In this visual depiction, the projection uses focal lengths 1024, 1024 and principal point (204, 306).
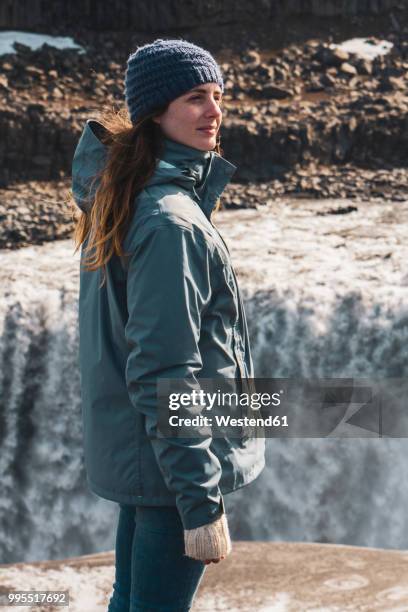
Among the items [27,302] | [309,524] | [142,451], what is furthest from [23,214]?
[142,451]

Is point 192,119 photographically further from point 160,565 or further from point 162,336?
point 160,565

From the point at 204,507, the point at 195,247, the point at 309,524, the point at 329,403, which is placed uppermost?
the point at 195,247

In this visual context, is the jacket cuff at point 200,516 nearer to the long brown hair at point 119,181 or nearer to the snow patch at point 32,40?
the long brown hair at point 119,181

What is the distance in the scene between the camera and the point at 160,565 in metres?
3.00

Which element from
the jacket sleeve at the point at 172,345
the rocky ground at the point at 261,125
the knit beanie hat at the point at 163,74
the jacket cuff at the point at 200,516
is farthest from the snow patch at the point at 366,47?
the jacket cuff at the point at 200,516

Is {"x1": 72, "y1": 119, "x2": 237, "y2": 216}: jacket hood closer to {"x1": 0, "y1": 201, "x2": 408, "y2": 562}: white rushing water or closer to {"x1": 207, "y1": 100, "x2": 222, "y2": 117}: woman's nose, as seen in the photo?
{"x1": 207, "y1": 100, "x2": 222, "y2": 117}: woman's nose

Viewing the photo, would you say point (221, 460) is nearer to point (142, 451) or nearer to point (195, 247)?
point (142, 451)

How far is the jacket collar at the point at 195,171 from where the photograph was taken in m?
3.08

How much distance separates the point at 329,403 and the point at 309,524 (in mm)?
1414

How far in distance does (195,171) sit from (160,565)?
1191 mm

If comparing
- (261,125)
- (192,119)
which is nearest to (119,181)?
(192,119)

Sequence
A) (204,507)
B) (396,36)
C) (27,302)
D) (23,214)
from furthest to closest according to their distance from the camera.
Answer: (396,36) → (23,214) → (27,302) → (204,507)

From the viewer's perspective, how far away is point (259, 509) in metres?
11.1

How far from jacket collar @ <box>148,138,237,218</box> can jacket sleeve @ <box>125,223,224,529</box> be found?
254mm
